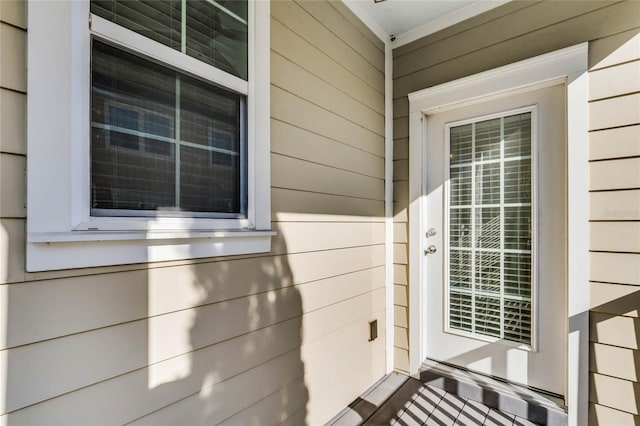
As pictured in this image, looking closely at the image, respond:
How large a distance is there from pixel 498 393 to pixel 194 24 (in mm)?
2577

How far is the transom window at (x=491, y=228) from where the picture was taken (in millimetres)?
2033

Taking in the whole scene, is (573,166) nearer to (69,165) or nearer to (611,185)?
(611,185)

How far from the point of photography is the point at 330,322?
190cm

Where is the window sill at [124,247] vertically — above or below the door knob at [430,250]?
above

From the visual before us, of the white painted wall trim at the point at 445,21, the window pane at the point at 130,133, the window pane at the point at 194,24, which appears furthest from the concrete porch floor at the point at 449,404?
the white painted wall trim at the point at 445,21

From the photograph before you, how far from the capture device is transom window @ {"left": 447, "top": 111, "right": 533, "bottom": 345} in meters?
2.03

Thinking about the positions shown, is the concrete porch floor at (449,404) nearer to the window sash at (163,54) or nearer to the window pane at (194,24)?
the window sash at (163,54)

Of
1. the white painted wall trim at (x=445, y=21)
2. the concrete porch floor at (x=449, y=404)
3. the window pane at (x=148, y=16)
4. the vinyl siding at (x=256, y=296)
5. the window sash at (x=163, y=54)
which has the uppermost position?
the white painted wall trim at (x=445, y=21)

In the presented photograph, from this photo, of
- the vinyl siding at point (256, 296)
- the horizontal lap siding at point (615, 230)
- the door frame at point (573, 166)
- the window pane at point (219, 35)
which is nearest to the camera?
the vinyl siding at point (256, 296)

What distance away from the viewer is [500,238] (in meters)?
2.11

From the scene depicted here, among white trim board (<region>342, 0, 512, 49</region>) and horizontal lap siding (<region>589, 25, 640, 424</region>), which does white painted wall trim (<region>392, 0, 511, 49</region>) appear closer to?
white trim board (<region>342, 0, 512, 49</region>)

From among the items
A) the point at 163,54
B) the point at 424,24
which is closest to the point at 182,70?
the point at 163,54

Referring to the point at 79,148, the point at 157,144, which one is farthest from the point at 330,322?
the point at 79,148

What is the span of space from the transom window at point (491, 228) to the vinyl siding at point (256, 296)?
53cm
